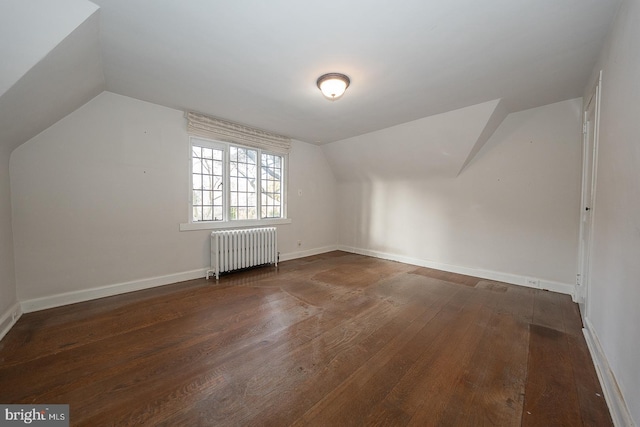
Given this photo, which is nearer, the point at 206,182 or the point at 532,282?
the point at 532,282

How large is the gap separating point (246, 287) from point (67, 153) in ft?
8.34

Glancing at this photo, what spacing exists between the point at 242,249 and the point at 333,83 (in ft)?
9.12

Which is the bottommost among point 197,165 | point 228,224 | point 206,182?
point 228,224

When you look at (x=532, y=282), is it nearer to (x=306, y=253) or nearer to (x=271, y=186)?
(x=306, y=253)

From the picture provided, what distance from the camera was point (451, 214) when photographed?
4121 millimetres

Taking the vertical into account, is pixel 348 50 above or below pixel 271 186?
above

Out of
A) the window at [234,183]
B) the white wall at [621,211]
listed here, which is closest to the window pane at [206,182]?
the window at [234,183]

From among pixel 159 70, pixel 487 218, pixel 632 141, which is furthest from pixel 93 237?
pixel 487 218

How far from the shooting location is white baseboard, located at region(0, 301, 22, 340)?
2061 mm

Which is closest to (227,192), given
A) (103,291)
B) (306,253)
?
(103,291)

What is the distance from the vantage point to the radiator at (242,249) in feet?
12.0

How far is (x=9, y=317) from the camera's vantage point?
217cm

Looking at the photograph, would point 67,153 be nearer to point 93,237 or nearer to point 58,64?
point 93,237

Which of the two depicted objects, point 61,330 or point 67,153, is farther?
point 67,153
